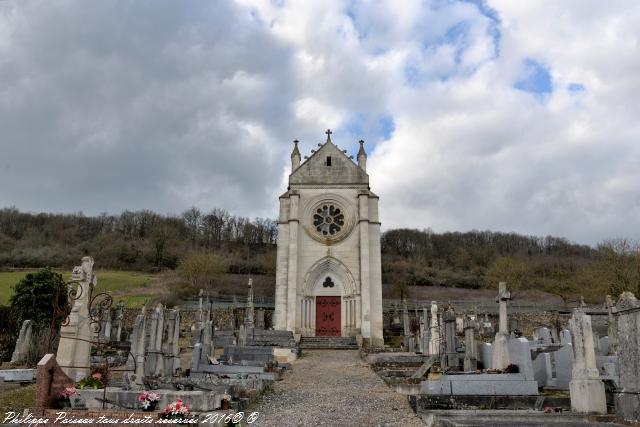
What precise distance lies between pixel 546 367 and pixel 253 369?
8397mm

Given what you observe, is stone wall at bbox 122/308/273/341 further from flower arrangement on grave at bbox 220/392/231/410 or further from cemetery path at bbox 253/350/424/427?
flower arrangement on grave at bbox 220/392/231/410

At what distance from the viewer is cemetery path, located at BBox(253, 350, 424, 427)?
969 centimetres

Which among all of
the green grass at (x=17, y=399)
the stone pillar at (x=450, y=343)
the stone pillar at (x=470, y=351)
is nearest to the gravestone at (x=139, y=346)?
the green grass at (x=17, y=399)

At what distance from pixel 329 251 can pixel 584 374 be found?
857 inches

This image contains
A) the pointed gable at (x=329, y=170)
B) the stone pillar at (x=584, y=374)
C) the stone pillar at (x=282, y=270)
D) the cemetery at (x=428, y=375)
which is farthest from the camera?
the pointed gable at (x=329, y=170)

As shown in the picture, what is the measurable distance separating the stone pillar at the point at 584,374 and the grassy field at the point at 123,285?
36031 mm

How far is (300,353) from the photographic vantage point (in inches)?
946

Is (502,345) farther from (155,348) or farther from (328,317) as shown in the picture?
(328,317)

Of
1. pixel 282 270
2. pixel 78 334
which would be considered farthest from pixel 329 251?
pixel 78 334

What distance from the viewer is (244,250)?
74.3m

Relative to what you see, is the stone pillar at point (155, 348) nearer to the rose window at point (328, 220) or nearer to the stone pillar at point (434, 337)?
the stone pillar at point (434, 337)

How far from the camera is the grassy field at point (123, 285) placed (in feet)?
140

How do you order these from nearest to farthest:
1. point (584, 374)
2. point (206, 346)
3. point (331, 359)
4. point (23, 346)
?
point (584, 374), point (206, 346), point (23, 346), point (331, 359)

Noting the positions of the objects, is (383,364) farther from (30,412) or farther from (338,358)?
(30,412)
